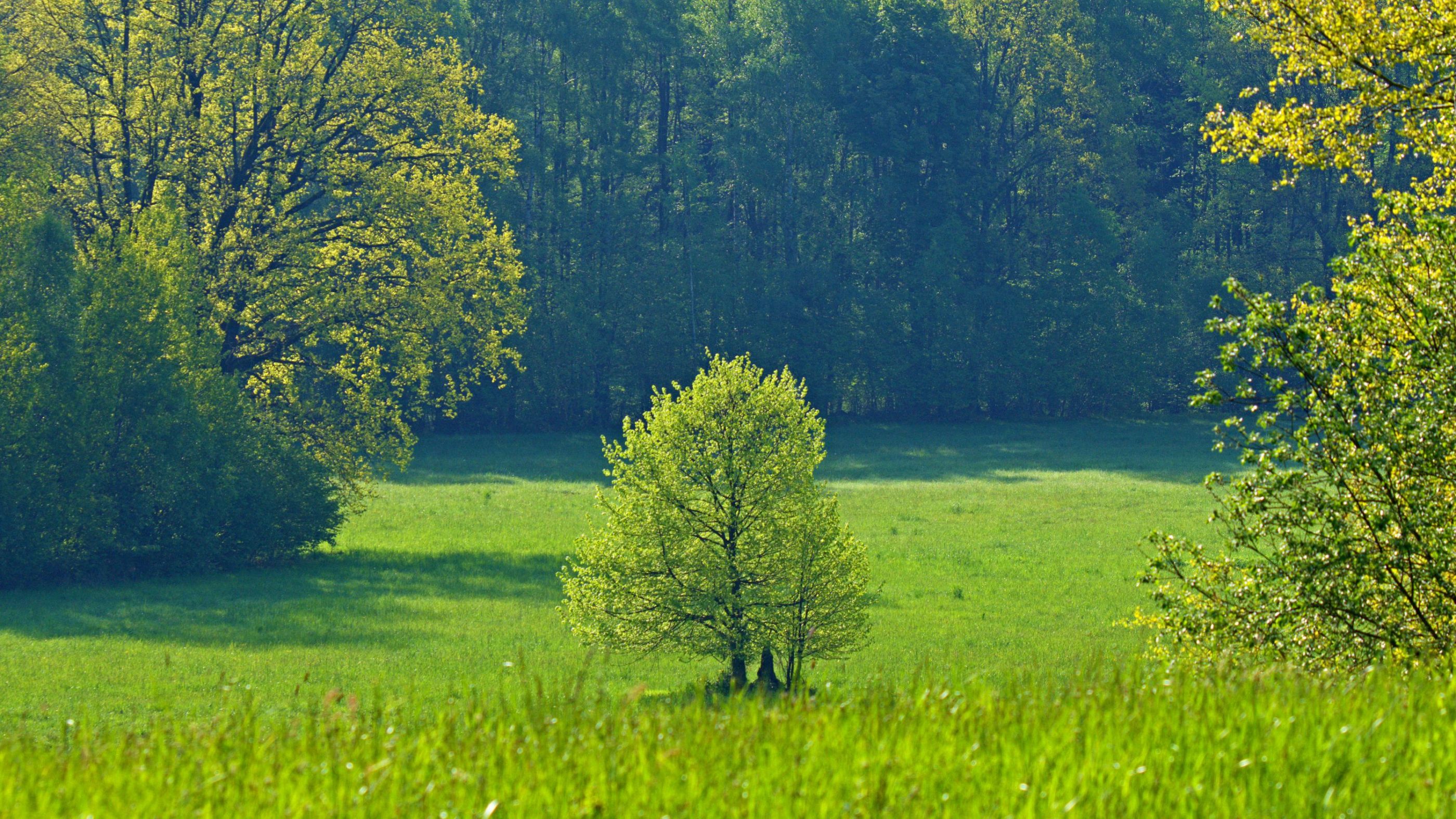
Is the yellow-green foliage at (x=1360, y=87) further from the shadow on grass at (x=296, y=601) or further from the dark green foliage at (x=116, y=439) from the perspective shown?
the dark green foliage at (x=116, y=439)

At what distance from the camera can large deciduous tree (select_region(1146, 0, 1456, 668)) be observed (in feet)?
32.9

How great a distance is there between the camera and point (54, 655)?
23547 millimetres

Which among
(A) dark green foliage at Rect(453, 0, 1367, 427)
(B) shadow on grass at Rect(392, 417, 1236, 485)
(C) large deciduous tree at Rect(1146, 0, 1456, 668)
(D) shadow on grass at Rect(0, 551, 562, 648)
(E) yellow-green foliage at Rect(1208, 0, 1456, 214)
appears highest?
(A) dark green foliage at Rect(453, 0, 1367, 427)

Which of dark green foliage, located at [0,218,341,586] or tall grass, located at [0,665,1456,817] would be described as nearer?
tall grass, located at [0,665,1456,817]

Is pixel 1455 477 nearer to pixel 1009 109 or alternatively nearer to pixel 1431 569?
pixel 1431 569

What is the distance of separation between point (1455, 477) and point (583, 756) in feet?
25.9

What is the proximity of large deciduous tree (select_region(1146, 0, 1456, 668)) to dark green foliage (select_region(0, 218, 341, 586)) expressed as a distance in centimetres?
2719

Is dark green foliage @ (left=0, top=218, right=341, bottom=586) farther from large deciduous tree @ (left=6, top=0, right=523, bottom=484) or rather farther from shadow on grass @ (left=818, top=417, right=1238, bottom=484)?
shadow on grass @ (left=818, top=417, right=1238, bottom=484)

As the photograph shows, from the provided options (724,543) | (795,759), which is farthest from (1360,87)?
(724,543)

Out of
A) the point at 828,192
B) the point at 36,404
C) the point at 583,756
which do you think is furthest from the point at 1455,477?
the point at 828,192

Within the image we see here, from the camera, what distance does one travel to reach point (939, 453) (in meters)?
71.7

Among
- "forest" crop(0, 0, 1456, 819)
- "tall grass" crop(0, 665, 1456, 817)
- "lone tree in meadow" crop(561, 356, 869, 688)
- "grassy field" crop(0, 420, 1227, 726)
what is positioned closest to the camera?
"tall grass" crop(0, 665, 1456, 817)

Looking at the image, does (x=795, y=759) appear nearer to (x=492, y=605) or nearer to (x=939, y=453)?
(x=492, y=605)

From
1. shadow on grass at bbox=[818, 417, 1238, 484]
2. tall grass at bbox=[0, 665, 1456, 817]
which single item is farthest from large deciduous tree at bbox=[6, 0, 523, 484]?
tall grass at bbox=[0, 665, 1456, 817]
